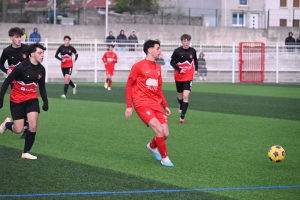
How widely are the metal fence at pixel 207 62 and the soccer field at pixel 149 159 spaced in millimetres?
17995

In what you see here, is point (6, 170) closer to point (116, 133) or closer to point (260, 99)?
point (116, 133)

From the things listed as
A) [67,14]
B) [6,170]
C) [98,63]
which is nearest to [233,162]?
[6,170]

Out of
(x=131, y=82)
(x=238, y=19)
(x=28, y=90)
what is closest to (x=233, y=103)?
(x=131, y=82)

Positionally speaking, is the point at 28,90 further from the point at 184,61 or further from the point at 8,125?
the point at 184,61

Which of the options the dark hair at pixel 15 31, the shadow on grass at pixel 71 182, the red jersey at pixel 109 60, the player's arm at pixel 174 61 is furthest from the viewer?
the red jersey at pixel 109 60

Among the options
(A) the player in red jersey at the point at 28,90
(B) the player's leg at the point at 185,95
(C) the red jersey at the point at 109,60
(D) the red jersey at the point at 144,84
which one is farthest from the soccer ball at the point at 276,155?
(C) the red jersey at the point at 109,60

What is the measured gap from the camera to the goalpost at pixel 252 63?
37.7 metres

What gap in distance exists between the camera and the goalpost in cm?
3769

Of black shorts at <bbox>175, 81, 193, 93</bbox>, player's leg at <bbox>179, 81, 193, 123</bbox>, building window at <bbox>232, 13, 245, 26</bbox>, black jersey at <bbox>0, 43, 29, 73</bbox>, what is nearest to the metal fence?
black shorts at <bbox>175, 81, 193, 93</bbox>

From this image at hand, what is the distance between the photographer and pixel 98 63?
3612 cm

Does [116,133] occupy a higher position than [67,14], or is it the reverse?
[67,14]

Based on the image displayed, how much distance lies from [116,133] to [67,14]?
37.2 m

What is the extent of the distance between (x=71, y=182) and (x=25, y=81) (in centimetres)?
257

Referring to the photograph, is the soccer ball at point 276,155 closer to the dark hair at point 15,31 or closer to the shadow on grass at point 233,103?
the dark hair at point 15,31
